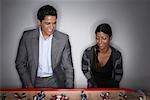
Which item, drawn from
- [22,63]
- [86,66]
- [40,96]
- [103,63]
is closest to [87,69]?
[86,66]

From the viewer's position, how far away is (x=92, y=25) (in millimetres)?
3215

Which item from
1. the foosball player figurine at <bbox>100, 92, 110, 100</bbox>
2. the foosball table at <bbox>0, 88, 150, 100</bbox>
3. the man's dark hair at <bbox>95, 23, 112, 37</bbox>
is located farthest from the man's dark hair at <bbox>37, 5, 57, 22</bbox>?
the foosball player figurine at <bbox>100, 92, 110, 100</bbox>

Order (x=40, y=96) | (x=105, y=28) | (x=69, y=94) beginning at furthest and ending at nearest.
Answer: (x=105, y=28) < (x=69, y=94) < (x=40, y=96)

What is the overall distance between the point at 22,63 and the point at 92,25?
1059mm

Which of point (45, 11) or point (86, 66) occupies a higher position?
point (45, 11)

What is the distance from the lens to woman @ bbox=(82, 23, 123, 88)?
321cm

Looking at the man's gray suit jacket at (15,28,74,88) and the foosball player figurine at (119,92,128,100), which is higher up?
the man's gray suit jacket at (15,28,74,88)

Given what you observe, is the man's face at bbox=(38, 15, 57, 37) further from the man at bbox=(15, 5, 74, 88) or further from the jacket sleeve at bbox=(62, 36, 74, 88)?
the jacket sleeve at bbox=(62, 36, 74, 88)

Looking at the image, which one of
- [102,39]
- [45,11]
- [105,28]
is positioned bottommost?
[102,39]

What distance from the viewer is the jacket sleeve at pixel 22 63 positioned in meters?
3.18

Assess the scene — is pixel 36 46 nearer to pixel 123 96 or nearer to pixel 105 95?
pixel 105 95

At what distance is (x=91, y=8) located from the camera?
3.22 m

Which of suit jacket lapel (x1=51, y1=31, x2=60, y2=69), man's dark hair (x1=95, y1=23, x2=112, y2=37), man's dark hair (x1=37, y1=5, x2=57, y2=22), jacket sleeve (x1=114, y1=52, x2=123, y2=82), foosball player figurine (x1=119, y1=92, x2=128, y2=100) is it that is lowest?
foosball player figurine (x1=119, y1=92, x2=128, y2=100)

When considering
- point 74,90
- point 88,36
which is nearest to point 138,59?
point 88,36
